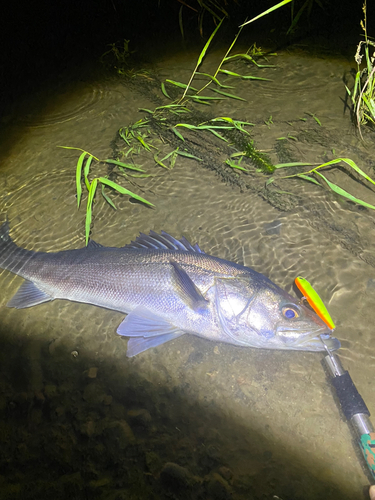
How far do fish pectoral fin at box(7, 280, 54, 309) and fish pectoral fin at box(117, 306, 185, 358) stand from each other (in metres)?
0.81

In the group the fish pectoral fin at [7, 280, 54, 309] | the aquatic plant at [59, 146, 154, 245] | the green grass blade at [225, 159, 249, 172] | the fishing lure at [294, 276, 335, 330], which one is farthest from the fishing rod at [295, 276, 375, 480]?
the fish pectoral fin at [7, 280, 54, 309]

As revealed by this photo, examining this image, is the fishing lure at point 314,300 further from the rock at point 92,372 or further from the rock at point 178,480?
the rock at point 92,372

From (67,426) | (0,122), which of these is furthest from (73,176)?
(67,426)

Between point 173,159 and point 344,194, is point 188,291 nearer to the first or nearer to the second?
point 344,194

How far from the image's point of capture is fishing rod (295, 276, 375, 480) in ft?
6.17

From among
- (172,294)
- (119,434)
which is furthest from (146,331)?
(119,434)

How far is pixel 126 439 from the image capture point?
2.15 meters

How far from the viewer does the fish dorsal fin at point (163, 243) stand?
2.76 metres

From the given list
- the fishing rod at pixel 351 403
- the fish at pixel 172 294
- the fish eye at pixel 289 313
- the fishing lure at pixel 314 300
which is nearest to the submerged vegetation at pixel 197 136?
the fish at pixel 172 294

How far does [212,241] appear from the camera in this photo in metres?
3.09

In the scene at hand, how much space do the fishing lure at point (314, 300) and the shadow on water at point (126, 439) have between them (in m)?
0.74

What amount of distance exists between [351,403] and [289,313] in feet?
2.13

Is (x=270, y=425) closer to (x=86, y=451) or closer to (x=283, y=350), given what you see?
(x=283, y=350)

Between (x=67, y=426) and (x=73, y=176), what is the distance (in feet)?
8.82
